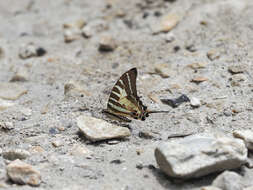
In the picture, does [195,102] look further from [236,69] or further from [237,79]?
[236,69]

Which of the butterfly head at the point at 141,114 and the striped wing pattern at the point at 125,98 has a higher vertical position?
the striped wing pattern at the point at 125,98

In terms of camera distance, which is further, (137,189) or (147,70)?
(147,70)

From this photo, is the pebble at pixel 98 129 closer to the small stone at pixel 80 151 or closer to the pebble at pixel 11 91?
the small stone at pixel 80 151

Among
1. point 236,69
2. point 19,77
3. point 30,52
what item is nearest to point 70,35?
point 30,52

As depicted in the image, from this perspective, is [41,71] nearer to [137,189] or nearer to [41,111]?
[41,111]

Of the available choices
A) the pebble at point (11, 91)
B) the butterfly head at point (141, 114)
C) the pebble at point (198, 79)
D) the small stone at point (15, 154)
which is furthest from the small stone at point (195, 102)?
the pebble at point (11, 91)

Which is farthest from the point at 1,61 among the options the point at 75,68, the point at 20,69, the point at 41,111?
the point at 41,111
